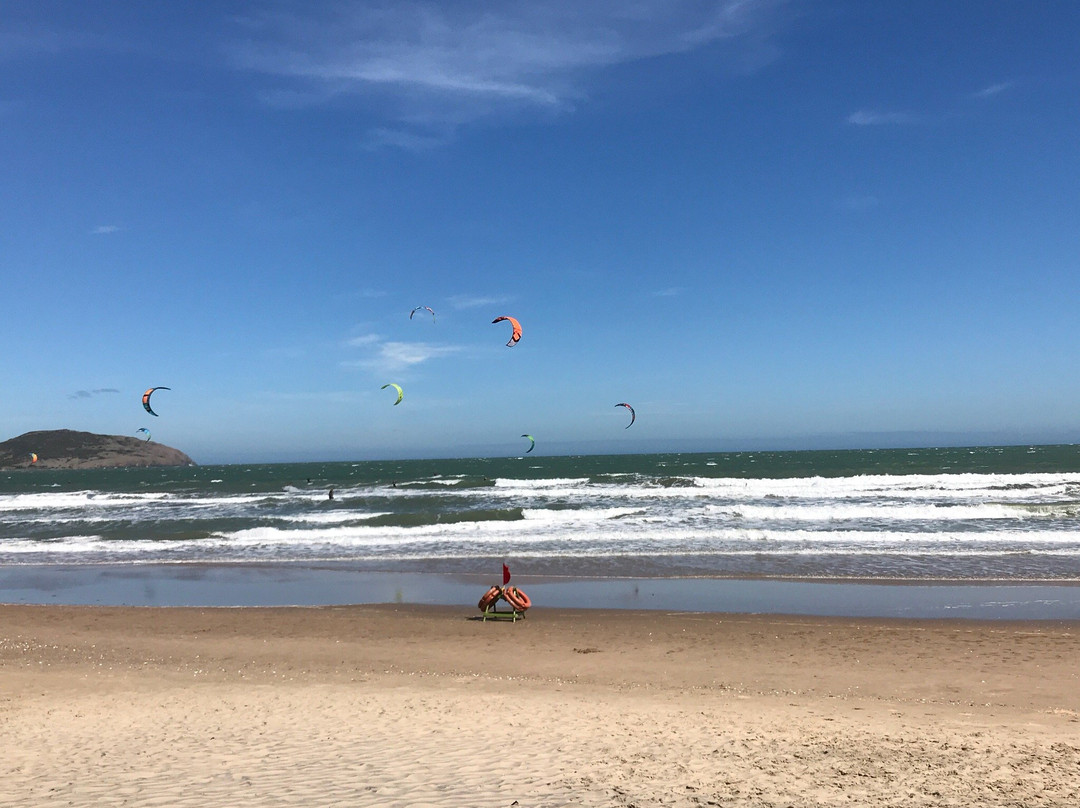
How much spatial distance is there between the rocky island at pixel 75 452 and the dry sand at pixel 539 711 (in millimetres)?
116771

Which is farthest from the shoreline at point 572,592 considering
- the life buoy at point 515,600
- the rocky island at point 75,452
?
the rocky island at point 75,452

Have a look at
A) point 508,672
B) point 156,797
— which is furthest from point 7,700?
point 508,672

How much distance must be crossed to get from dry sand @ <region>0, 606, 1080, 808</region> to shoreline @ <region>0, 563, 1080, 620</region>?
38.4 inches

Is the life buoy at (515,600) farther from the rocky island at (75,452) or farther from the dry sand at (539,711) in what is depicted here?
the rocky island at (75,452)

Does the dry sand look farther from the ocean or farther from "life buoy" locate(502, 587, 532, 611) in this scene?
the ocean

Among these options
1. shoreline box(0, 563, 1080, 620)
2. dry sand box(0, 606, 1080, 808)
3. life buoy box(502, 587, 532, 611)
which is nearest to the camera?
dry sand box(0, 606, 1080, 808)

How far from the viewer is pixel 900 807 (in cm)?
401

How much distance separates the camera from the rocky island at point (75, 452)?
107 metres

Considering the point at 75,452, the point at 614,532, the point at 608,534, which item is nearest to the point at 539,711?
the point at 608,534

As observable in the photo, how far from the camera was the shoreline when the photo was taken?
1120 cm

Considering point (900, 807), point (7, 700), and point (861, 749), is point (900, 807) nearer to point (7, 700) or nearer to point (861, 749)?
point (861, 749)

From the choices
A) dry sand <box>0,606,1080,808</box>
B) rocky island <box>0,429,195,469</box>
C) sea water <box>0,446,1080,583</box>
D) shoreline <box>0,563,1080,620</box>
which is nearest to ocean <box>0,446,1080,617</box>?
sea water <box>0,446,1080,583</box>

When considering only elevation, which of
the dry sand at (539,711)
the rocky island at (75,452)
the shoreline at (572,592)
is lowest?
the shoreline at (572,592)

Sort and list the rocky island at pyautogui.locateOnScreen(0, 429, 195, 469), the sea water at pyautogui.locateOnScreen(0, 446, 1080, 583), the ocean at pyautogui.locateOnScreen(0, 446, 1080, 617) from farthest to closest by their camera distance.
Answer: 1. the rocky island at pyautogui.locateOnScreen(0, 429, 195, 469)
2. the sea water at pyautogui.locateOnScreen(0, 446, 1080, 583)
3. the ocean at pyautogui.locateOnScreen(0, 446, 1080, 617)
